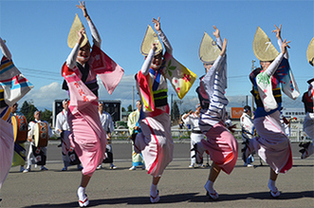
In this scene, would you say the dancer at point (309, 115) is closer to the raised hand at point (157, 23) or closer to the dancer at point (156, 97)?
the dancer at point (156, 97)

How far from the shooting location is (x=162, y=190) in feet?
22.8

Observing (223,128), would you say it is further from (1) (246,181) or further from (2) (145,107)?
(1) (246,181)

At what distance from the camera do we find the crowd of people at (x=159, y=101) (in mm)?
5621

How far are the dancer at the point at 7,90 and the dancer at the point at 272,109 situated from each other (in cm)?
368

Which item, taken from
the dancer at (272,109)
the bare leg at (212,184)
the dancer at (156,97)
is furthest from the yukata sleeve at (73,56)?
the dancer at (272,109)

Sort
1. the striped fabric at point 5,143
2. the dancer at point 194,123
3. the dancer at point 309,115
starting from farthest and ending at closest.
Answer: the dancer at point 194,123 < the dancer at point 309,115 < the striped fabric at point 5,143

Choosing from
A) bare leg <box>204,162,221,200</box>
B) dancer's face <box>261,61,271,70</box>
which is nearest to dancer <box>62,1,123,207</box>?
bare leg <box>204,162,221,200</box>

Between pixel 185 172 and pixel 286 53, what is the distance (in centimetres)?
451

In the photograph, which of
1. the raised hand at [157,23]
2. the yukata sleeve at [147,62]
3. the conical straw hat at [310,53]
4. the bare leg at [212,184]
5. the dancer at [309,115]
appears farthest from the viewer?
the conical straw hat at [310,53]

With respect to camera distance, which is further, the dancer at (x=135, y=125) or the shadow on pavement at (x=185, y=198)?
the dancer at (x=135, y=125)

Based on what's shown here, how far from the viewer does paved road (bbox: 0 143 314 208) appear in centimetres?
585

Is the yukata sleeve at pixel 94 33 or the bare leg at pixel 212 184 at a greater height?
the yukata sleeve at pixel 94 33

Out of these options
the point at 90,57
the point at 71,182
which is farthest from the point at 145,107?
the point at 71,182

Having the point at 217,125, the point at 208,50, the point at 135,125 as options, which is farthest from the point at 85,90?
the point at 135,125
